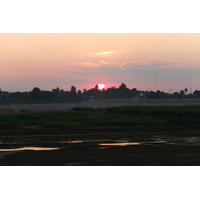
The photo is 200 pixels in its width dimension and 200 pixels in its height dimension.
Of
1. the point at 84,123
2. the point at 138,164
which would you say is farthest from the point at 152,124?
the point at 138,164

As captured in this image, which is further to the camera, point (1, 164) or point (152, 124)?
point (152, 124)

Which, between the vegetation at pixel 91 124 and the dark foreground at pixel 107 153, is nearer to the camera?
the dark foreground at pixel 107 153

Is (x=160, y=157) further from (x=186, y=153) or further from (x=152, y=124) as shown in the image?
(x=152, y=124)

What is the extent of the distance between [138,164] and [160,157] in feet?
5.48

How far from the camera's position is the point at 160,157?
12.9 meters

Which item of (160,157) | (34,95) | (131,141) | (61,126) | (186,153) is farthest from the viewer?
(34,95)

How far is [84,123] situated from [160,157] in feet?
55.2

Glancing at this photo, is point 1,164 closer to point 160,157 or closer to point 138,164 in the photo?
point 138,164

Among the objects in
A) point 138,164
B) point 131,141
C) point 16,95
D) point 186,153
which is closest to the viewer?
point 138,164

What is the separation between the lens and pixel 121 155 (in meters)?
13.5

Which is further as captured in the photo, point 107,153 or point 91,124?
point 91,124

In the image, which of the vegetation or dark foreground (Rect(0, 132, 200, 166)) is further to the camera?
the vegetation

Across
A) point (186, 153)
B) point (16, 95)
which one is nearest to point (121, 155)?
point (186, 153)

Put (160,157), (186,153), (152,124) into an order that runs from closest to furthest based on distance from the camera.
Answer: (160,157), (186,153), (152,124)
